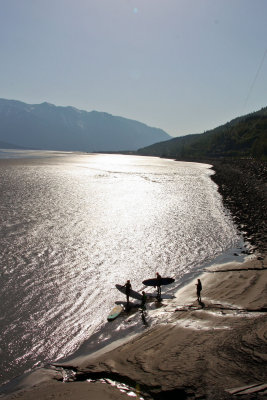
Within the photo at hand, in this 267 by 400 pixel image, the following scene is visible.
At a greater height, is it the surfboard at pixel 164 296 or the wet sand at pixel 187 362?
the wet sand at pixel 187 362

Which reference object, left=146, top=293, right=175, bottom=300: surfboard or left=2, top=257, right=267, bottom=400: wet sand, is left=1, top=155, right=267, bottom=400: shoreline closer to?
left=2, top=257, right=267, bottom=400: wet sand

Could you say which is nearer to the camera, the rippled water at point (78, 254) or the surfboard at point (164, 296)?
the rippled water at point (78, 254)

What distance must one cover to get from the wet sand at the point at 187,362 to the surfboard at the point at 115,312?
3.68 metres

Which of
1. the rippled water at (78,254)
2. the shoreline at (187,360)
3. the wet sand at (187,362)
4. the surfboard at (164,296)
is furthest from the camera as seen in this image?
the surfboard at (164,296)

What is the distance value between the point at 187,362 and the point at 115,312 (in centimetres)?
990

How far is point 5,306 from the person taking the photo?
24.2m

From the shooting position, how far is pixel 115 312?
23766 millimetres

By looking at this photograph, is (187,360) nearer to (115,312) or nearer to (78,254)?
(115,312)

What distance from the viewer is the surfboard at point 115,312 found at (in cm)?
2303

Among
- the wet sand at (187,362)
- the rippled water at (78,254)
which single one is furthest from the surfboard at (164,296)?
the wet sand at (187,362)

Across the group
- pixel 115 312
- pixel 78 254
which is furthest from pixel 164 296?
pixel 78 254

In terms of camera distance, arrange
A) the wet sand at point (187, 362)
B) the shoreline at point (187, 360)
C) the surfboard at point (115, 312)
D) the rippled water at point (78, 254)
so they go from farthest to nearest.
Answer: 1. the surfboard at point (115, 312)
2. the rippled water at point (78, 254)
3. the shoreline at point (187, 360)
4. the wet sand at point (187, 362)

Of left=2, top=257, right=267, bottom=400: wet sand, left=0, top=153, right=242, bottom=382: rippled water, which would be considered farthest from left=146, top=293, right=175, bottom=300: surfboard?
left=2, top=257, right=267, bottom=400: wet sand

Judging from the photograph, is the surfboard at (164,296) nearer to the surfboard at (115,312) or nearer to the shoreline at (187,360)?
the shoreline at (187,360)
